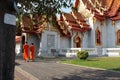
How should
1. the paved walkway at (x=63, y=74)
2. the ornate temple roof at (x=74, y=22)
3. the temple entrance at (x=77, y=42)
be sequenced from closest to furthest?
the paved walkway at (x=63, y=74) → the ornate temple roof at (x=74, y=22) → the temple entrance at (x=77, y=42)

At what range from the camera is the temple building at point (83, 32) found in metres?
26.7

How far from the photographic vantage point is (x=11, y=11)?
5461mm

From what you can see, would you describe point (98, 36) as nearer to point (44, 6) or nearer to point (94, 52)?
point (94, 52)

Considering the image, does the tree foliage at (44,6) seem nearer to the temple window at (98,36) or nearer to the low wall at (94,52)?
the low wall at (94,52)

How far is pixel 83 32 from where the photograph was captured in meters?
30.1

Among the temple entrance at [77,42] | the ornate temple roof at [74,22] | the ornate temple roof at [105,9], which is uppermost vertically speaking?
the ornate temple roof at [105,9]

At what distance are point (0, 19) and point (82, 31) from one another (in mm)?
24783

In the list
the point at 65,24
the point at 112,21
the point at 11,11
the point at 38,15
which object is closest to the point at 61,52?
the point at 65,24

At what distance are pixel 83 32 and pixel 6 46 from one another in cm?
2512

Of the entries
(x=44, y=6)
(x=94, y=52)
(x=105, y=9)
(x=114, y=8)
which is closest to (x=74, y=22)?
(x=105, y=9)

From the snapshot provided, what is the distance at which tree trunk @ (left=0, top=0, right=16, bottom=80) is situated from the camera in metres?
5.25

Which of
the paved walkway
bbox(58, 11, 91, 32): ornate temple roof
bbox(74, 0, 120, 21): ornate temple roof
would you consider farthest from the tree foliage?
bbox(74, 0, 120, 21): ornate temple roof

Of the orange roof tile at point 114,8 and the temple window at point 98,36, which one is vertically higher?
the orange roof tile at point 114,8

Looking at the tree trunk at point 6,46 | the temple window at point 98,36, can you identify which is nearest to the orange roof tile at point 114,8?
the temple window at point 98,36
